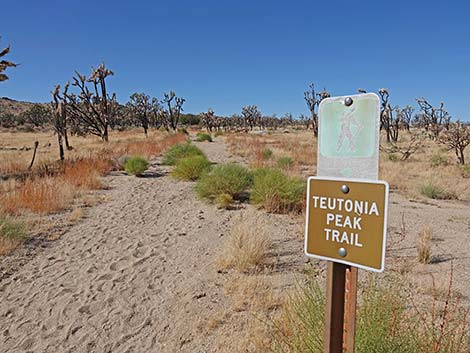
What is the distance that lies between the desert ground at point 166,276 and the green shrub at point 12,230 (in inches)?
6.7

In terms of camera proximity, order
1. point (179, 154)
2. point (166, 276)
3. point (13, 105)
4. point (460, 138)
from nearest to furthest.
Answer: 1. point (166, 276)
2. point (179, 154)
3. point (460, 138)
4. point (13, 105)

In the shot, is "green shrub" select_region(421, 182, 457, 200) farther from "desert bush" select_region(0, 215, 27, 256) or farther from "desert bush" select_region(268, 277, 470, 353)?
"desert bush" select_region(0, 215, 27, 256)

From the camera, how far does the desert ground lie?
3.24m

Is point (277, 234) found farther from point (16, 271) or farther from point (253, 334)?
point (16, 271)

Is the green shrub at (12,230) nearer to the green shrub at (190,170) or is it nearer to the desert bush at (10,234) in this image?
the desert bush at (10,234)

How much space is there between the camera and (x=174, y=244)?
5.86 m

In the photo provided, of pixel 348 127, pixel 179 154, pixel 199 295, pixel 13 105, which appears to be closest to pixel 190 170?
pixel 179 154

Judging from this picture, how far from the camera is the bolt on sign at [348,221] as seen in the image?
143 centimetres

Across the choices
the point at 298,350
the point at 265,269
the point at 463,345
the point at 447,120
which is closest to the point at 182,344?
the point at 298,350

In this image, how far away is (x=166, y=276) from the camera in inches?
180

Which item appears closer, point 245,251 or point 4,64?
point 245,251

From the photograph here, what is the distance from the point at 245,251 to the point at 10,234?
4.00 metres

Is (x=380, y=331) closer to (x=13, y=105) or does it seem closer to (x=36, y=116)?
(x=36, y=116)

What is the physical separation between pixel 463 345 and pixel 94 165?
12808 mm
